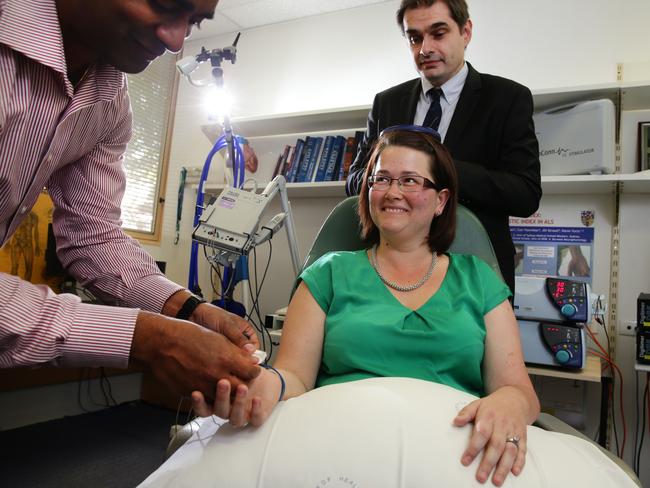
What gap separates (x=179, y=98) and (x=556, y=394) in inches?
135

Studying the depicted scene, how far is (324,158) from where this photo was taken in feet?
9.96

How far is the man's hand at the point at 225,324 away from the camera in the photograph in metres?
0.99

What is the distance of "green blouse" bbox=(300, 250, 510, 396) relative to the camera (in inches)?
43.1

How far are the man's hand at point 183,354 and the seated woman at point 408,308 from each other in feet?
0.50

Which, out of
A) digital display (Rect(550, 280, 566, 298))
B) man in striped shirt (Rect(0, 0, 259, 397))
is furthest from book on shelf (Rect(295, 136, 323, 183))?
man in striped shirt (Rect(0, 0, 259, 397))

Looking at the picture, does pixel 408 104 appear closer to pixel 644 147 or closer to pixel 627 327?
pixel 644 147

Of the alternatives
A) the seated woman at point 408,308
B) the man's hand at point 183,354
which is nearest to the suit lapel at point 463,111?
the seated woman at point 408,308

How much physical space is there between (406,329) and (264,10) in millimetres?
3111

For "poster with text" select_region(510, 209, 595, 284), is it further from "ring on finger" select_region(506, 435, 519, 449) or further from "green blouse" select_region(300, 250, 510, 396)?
"ring on finger" select_region(506, 435, 519, 449)

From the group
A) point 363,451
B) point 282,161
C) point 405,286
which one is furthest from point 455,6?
point 282,161

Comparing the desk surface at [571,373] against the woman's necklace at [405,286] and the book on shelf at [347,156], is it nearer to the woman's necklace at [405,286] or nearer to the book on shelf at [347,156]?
the woman's necklace at [405,286]

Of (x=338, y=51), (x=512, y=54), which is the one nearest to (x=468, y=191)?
(x=512, y=54)

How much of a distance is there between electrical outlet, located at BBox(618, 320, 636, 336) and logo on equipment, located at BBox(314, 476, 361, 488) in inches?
90.8

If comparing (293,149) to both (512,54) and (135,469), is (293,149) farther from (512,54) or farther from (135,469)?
(135,469)
